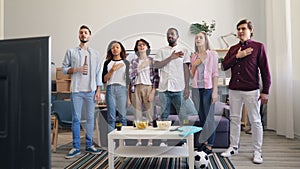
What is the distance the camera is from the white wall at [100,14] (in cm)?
493

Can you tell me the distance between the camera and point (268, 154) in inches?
114

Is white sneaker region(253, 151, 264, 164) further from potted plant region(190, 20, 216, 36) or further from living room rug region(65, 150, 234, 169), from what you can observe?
potted plant region(190, 20, 216, 36)

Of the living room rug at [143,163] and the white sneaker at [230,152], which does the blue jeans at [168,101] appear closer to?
the living room rug at [143,163]

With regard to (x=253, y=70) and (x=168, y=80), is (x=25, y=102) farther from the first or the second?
(x=253, y=70)

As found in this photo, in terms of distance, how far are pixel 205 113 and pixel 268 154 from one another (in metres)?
0.78

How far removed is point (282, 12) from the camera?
3938mm

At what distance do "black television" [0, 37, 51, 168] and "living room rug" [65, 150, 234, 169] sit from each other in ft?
6.80

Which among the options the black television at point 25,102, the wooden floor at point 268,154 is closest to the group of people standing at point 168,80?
the wooden floor at point 268,154

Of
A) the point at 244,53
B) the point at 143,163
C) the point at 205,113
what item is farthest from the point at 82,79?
the point at 244,53

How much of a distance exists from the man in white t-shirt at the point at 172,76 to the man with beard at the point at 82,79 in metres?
0.71

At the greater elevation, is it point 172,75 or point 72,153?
point 172,75

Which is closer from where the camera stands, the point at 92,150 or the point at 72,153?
the point at 72,153

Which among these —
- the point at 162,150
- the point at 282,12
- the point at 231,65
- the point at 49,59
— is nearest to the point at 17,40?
the point at 49,59

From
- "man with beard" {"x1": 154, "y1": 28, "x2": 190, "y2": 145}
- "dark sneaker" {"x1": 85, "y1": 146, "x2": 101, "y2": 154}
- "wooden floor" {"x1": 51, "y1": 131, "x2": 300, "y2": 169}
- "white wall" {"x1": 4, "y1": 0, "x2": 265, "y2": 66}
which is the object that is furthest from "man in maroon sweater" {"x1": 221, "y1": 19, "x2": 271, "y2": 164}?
"white wall" {"x1": 4, "y1": 0, "x2": 265, "y2": 66}
